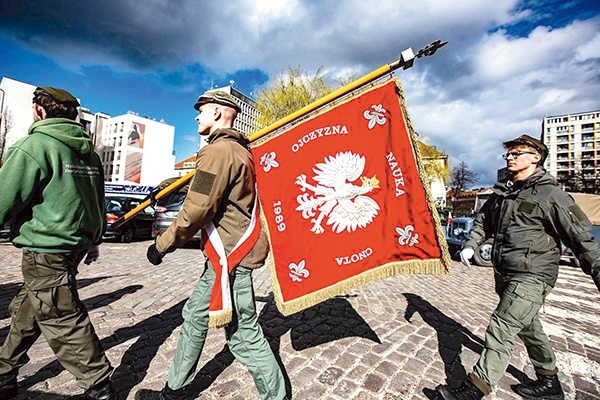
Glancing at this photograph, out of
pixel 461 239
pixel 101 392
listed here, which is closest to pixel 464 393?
pixel 101 392

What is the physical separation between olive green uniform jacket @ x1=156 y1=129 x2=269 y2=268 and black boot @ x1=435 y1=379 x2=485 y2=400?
1714 millimetres

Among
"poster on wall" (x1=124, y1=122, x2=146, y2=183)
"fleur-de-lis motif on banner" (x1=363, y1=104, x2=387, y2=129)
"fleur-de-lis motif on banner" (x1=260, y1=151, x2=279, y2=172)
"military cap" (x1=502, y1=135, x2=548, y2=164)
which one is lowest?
"fleur-de-lis motif on banner" (x1=260, y1=151, x2=279, y2=172)

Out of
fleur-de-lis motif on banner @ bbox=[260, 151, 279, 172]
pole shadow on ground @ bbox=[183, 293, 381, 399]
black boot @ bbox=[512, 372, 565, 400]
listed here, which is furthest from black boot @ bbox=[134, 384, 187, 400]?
black boot @ bbox=[512, 372, 565, 400]

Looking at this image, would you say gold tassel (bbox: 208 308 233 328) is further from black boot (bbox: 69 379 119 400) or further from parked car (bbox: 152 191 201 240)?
parked car (bbox: 152 191 201 240)

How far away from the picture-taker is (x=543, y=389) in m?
2.54

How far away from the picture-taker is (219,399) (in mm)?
2295

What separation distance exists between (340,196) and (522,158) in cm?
158

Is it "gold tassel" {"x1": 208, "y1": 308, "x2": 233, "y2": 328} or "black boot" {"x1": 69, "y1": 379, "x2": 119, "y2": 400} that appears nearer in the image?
"gold tassel" {"x1": 208, "y1": 308, "x2": 233, "y2": 328}

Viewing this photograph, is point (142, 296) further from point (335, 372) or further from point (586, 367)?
→ point (586, 367)

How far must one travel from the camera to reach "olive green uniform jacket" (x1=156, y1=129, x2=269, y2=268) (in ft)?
6.26

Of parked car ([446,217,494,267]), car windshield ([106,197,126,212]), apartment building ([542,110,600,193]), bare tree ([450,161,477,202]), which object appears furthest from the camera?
apartment building ([542,110,600,193])

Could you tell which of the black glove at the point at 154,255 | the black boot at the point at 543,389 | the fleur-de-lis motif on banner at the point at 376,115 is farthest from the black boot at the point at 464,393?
the black glove at the point at 154,255

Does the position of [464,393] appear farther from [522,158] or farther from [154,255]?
[154,255]

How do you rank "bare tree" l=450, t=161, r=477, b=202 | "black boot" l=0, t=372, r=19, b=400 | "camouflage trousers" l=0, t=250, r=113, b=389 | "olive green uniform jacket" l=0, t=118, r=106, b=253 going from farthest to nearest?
"bare tree" l=450, t=161, r=477, b=202 < "black boot" l=0, t=372, r=19, b=400 < "camouflage trousers" l=0, t=250, r=113, b=389 < "olive green uniform jacket" l=0, t=118, r=106, b=253
